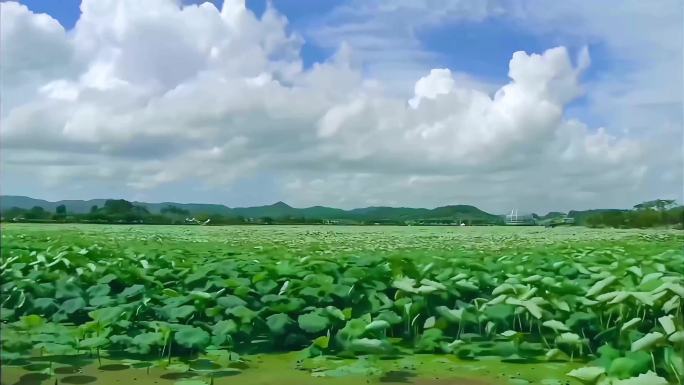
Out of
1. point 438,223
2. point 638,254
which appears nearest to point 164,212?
point 438,223

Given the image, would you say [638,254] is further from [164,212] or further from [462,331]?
[164,212]

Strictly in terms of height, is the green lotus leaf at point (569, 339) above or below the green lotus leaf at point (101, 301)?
below

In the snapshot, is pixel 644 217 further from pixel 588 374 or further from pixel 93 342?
pixel 93 342

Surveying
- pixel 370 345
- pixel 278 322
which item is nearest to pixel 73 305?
pixel 278 322

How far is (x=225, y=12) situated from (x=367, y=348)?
4.55 feet

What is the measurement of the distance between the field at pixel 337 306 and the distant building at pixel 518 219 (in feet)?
0.15

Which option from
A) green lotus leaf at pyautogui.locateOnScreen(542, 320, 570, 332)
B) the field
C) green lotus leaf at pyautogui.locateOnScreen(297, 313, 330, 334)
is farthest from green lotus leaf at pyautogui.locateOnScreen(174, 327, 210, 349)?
green lotus leaf at pyautogui.locateOnScreen(542, 320, 570, 332)

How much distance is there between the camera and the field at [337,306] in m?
2.87

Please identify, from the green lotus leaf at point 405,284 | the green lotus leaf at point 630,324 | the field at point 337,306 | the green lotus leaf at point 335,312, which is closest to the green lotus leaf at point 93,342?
the field at point 337,306

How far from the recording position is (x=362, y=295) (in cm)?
310

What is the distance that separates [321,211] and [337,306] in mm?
382

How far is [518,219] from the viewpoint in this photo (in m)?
3.27

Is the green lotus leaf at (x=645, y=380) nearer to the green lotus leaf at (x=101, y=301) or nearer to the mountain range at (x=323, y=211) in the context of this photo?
the mountain range at (x=323, y=211)

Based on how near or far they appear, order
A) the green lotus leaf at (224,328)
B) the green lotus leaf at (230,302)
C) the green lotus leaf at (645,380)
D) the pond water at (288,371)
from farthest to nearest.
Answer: the green lotus leaf at (230,302) < the green lotus leaf at (224,328) < the pond water at (288,371) < the green lotus leaf at (645,380)
